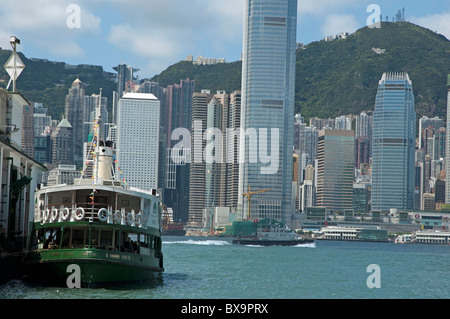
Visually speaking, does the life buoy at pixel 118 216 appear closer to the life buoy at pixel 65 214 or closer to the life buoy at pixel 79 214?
the life buoy at pixel 79 214


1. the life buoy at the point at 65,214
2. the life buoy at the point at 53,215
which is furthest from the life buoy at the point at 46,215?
the life buoy at the point at 65,214

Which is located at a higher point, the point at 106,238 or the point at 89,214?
the point at 89,214

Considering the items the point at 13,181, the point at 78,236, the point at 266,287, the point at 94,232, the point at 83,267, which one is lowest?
the point at 266,287

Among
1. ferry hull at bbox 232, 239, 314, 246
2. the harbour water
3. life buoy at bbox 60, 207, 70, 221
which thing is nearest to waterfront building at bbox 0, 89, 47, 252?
life buoy at bbox 60, 207, 70, 221

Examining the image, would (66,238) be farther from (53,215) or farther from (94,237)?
(53,215)

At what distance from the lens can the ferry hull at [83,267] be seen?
34688mm

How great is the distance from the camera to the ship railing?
35.7 metres

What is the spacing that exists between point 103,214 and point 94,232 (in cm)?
190

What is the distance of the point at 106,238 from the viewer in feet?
125

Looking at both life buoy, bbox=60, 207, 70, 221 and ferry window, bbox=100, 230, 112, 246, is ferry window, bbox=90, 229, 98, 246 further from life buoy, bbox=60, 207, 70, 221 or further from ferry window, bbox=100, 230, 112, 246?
life buoy, bbox=60, 207, 70, 221

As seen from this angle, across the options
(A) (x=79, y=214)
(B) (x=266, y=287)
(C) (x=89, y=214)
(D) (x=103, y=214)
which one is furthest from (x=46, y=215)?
(B) (x=266, y=287)

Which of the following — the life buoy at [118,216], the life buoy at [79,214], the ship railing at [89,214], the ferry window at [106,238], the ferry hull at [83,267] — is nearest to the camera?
the ferry hull at [83,267]

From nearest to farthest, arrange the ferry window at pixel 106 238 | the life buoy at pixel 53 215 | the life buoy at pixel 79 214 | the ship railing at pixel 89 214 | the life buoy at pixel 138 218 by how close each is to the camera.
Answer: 1. the life buoy at pixel 79 214
2. the ship railing at pixel 89 214
3. the life buoy at pixel 53 215
4. the ferry window at pixel 106 238
5. the life buoy at pixel 138 218
